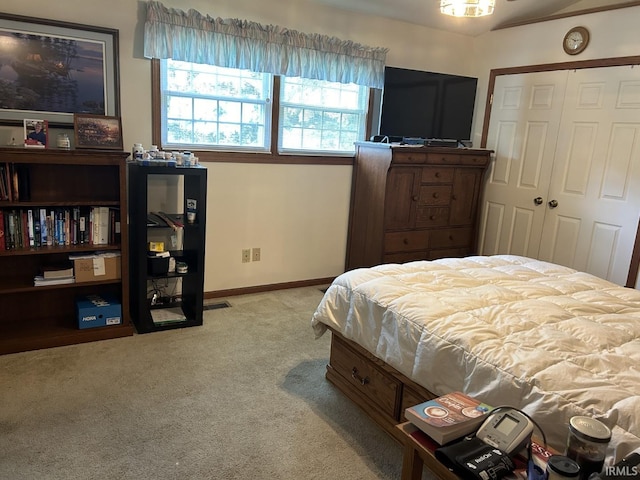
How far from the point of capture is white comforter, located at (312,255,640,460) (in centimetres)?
147

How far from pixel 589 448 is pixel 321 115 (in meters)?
3.44

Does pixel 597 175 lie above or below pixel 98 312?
above

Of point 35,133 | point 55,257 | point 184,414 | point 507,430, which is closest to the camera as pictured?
point 507,430

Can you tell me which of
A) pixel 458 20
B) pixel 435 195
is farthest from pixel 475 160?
pixel 458 20

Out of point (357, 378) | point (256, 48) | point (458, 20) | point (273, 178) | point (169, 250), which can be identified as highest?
point (458, 20)

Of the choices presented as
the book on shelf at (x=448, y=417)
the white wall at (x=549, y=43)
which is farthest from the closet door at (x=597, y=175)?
the book on shelf at (x=448, y=417)

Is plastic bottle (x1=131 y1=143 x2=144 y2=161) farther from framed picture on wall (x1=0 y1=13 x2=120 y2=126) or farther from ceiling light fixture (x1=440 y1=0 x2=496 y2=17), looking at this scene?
ceiling light fixture (x1=440 y1=0 x2=496 y2=17)

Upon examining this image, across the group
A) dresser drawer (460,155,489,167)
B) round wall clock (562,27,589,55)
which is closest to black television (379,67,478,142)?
dresser drawer (460,155,489,167)

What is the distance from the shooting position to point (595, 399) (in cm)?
143

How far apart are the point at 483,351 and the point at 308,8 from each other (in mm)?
3113

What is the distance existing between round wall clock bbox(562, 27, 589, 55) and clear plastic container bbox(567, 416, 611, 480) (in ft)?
11.7

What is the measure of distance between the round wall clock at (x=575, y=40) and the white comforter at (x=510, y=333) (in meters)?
2.08

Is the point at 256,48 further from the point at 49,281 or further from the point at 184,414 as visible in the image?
the point at 184,414

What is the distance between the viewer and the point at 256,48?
3555 millimetres
